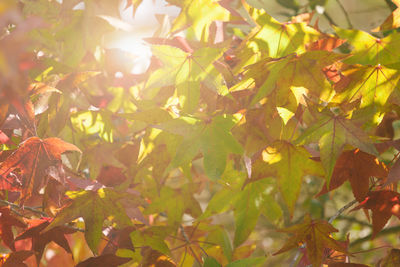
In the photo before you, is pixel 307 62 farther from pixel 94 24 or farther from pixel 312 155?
pixel 94 24

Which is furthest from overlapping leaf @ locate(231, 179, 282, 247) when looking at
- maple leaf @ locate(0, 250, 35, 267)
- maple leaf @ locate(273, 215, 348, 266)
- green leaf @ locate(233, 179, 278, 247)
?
maple leaf @ locate(0, 250, 35, 267)

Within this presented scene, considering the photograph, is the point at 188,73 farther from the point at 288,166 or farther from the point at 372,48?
the point at 372,48

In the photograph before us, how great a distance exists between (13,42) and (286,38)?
2.13ft

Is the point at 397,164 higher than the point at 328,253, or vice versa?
the point at 397,164

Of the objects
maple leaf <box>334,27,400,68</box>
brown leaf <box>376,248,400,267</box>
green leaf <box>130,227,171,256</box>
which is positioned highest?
maple leaf <box>334,27,400,68</box>

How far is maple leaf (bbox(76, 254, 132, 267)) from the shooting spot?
2.69ft

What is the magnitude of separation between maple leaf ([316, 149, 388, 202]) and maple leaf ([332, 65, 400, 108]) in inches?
4.4

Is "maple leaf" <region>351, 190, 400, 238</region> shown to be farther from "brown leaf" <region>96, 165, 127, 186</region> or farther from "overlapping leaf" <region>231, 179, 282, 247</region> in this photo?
"brown leaf" <region>96, 165, 127, 186</region>

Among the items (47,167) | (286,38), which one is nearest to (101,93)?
(47,167)

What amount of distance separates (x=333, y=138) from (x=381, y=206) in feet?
0.78

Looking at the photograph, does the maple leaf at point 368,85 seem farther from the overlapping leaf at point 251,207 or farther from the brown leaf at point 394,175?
the overlapping leaf at point 251,207

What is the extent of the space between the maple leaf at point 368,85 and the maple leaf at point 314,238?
0.27 m

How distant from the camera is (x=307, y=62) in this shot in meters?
0.80

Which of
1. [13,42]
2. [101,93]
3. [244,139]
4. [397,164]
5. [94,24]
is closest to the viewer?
[13,42]
